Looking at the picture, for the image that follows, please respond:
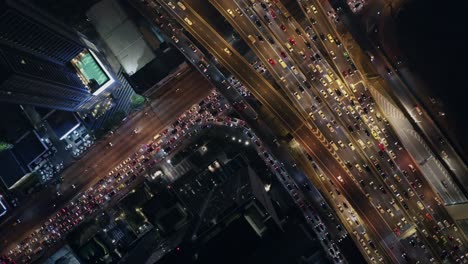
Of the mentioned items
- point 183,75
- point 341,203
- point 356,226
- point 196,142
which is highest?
point 183,75

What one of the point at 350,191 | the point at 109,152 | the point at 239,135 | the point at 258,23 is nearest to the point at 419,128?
the point at 350,191

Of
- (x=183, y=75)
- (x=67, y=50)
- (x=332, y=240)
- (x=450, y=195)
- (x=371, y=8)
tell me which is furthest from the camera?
(x=67, y=50)

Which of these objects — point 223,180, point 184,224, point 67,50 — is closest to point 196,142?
point 223,180

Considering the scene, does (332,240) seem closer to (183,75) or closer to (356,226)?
(356,226)

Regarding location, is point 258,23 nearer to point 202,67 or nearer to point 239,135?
point 202,67

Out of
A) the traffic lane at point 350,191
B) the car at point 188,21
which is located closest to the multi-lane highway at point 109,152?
the car at point 188,21

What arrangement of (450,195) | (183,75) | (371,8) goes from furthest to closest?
(183,75) → (371,8) → (450,195)

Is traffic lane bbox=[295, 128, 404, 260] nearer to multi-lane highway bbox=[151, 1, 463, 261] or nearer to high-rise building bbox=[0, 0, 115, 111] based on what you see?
multi-lane highway bbox=[151, 1, 463, 261]
